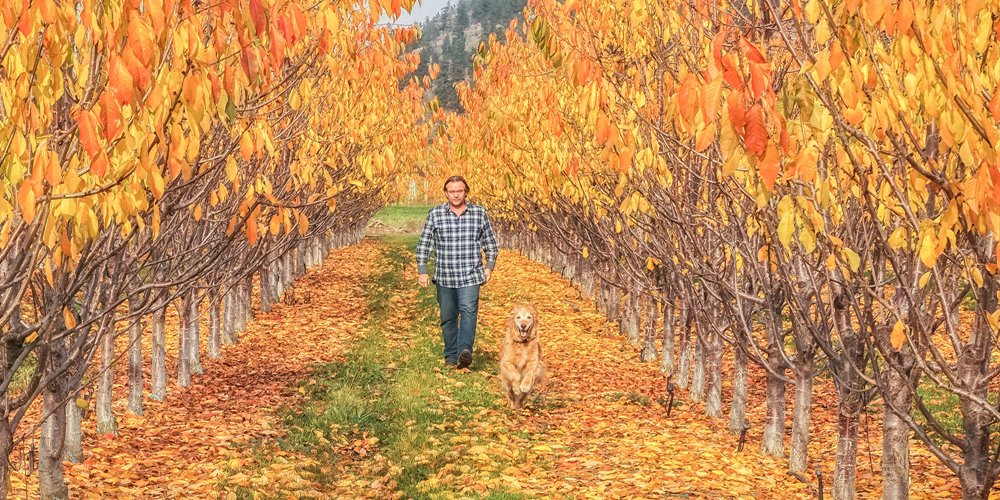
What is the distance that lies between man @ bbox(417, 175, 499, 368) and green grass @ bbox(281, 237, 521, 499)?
0.73 m

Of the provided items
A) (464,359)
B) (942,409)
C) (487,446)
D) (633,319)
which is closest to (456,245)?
(464,359)

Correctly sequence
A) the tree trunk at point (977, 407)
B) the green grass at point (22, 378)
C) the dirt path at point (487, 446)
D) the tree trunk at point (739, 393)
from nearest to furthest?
the tree trunk at point (977, 407)
the dirt path at point (487, 446)
the tree trunk at point (739, 393)
the green grass at point (22, 378)

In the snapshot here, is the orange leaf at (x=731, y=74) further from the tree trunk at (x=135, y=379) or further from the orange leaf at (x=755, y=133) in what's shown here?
the tree trunk at (x=135, y=379)

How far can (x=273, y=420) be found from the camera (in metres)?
9.00

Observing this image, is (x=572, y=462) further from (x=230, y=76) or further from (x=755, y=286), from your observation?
(x=230, y=76)

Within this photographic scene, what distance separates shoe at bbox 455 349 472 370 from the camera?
11203mm

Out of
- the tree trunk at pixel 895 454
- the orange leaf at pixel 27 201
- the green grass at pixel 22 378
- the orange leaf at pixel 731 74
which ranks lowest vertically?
the green grass at pixel 22 378

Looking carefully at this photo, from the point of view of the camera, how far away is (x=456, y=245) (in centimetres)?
1098

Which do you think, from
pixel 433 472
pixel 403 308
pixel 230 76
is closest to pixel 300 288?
pixel 403 308

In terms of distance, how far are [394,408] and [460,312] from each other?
2.15 m

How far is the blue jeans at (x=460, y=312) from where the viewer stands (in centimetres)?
1093

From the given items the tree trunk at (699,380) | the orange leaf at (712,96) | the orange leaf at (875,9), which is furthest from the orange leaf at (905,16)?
the tree trunk at (699,380)

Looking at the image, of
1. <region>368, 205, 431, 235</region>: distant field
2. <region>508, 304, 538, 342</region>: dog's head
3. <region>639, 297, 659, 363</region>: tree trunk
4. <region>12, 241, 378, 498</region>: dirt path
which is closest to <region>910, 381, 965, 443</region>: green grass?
<region>639, 297, 659, 363</region>: tree trunk

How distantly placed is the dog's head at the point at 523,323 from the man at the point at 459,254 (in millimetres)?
1313
